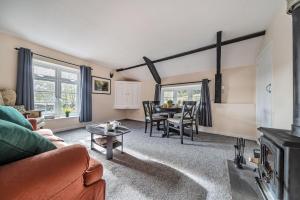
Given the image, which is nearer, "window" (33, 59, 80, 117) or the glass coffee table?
the glass coffee table

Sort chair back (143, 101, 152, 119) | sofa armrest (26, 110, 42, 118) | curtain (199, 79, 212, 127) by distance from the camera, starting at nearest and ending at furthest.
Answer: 1. sofa armrest (26, 110, 42, 118)
2. chair back (143, 101, 152, 119)
3. curtain (199, 79, 212, 127)

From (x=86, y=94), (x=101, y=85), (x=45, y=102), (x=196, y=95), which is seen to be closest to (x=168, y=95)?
(x=196, y=95)

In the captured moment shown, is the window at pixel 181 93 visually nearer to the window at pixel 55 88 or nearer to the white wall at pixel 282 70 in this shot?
the white wall at pixel 282 70

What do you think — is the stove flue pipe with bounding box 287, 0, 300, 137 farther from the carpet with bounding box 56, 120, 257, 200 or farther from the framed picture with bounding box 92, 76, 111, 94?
the framed picture with bounding box 92, 76, 111, 94

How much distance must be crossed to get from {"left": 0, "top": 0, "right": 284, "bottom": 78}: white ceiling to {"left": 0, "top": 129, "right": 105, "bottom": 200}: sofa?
2234 millimetres

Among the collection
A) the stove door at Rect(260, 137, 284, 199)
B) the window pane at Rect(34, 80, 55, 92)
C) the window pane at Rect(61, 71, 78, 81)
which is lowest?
the stove door at Rect(260, 137, 284, 199)

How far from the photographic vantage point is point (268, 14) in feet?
7.48

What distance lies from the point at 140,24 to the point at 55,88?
3009 mm

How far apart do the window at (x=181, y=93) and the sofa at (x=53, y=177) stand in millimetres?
3977

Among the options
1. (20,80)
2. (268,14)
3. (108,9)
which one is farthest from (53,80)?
(268,14)

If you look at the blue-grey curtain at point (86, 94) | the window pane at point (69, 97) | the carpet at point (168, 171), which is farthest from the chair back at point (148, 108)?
the window pane at point (69, 97)

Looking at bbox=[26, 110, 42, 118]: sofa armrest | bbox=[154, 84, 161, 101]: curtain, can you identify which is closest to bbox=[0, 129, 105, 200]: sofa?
bbox=[26, 110, 42, 118]: sofa armrest

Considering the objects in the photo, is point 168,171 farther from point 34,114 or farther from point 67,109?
point 67,109

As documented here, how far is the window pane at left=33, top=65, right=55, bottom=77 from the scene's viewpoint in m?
3.43
